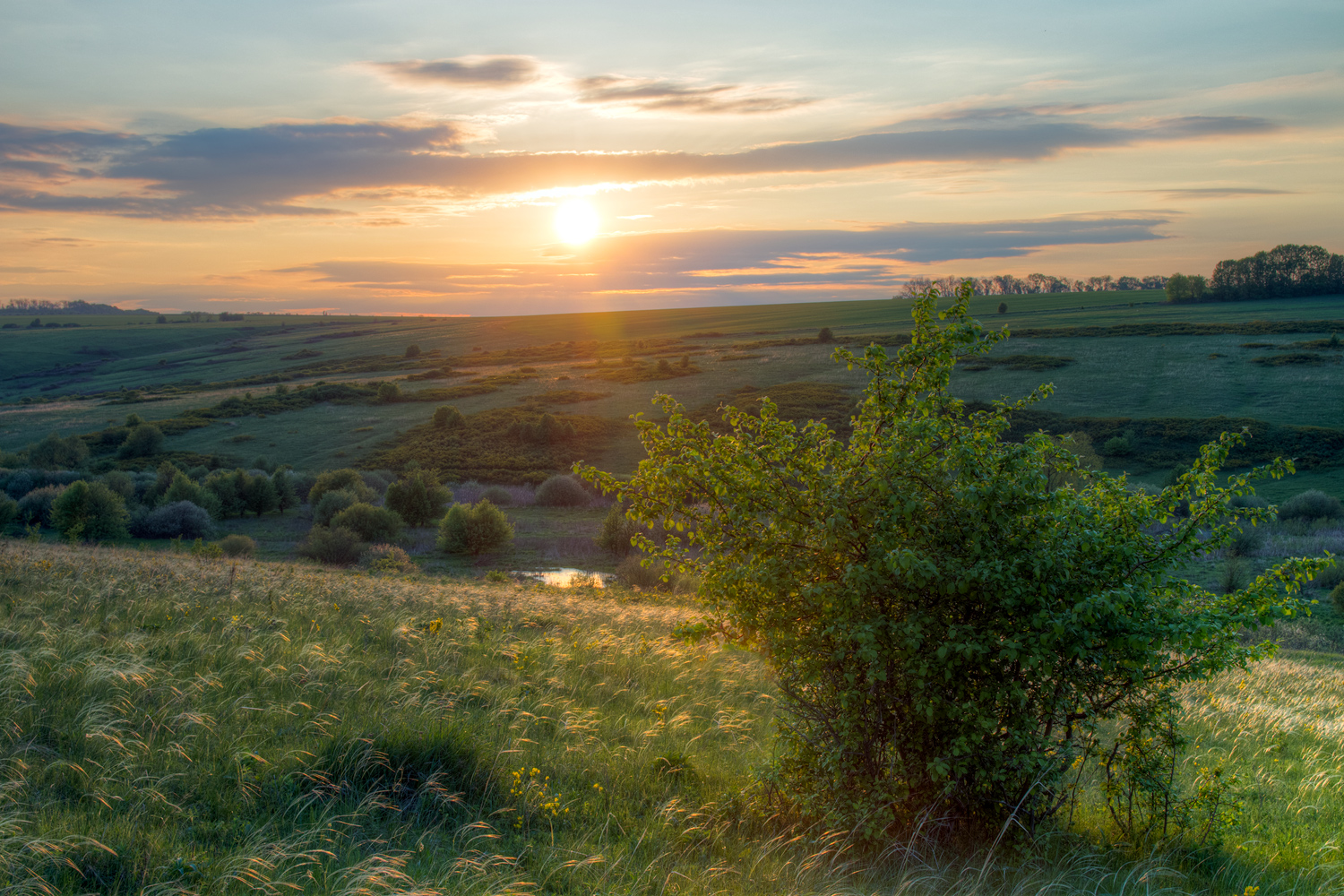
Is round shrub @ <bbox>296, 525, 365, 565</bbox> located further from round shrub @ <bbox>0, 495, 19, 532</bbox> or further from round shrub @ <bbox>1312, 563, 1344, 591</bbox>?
round shrub @ <bbox>1312, 563, 1344, 591</bbox>

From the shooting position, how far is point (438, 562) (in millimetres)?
34312

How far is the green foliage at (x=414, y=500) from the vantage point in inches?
1662

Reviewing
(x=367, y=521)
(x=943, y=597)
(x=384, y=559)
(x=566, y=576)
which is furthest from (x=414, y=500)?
(x=943, y=597)

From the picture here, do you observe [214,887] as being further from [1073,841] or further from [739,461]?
A: [1073,841]

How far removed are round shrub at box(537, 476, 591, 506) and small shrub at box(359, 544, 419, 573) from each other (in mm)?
13679

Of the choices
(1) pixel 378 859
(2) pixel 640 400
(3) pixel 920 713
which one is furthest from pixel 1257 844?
(2) pixel 640 400

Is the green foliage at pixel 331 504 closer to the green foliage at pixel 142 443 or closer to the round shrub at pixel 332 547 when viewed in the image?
the round shrub at pixel 332 547

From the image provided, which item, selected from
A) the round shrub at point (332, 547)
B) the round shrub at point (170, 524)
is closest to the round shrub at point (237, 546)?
the round shrub at point (332, 547)

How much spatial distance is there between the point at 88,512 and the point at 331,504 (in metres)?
10.8

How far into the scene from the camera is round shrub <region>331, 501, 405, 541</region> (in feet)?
120

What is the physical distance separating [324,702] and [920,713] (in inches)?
180

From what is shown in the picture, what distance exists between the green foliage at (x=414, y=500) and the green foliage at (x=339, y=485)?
129cm

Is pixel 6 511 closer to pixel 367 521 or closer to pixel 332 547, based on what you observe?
pixel 332 547

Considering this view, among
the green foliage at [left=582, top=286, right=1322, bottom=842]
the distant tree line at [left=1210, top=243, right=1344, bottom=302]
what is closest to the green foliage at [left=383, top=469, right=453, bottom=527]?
the green foliage at [left=582, top=286, right=1322, bottom=842]
